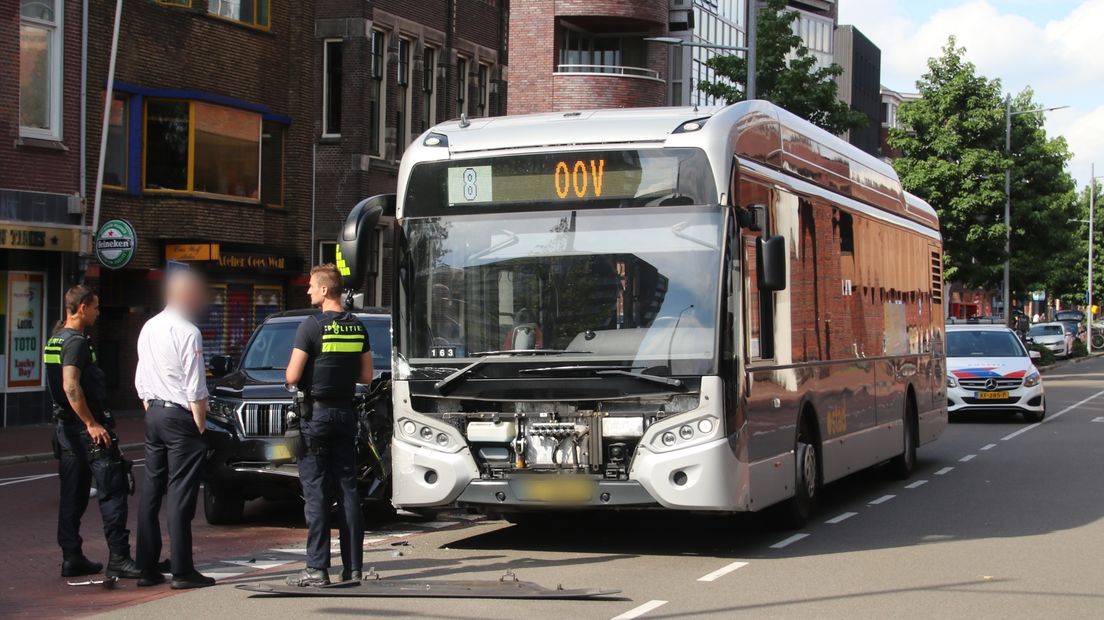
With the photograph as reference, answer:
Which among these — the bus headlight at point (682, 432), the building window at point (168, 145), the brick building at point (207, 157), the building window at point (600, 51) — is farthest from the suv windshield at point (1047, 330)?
the bus headlight at point (682, 432)

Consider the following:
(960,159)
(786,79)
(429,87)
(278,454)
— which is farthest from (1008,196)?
(278,454)

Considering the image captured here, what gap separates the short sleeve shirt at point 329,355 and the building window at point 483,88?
30.5 m

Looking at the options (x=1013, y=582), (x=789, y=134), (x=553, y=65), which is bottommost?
(x=1013, y=582)

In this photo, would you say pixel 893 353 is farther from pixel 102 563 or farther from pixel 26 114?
pixel 26 114

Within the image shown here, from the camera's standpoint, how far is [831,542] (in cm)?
1145

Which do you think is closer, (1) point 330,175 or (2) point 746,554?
(2) point 746,554

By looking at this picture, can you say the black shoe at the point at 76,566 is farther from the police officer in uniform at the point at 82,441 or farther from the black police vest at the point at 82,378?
the black police vest at the point at 82,378

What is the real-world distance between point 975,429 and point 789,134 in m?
14.3

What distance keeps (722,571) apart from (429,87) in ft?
91.2

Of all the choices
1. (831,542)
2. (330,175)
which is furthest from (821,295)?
(330,175)

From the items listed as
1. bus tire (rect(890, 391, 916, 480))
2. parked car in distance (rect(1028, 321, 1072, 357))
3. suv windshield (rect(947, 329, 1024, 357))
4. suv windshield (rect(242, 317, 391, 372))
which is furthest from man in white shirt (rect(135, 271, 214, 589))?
parked car in distance (rect(1028, 321, 1072, 357))

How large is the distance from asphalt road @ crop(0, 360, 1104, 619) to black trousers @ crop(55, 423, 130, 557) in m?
0.32

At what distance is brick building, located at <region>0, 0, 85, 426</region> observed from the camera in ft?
79.4

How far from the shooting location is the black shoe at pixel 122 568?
9281 millimetres
